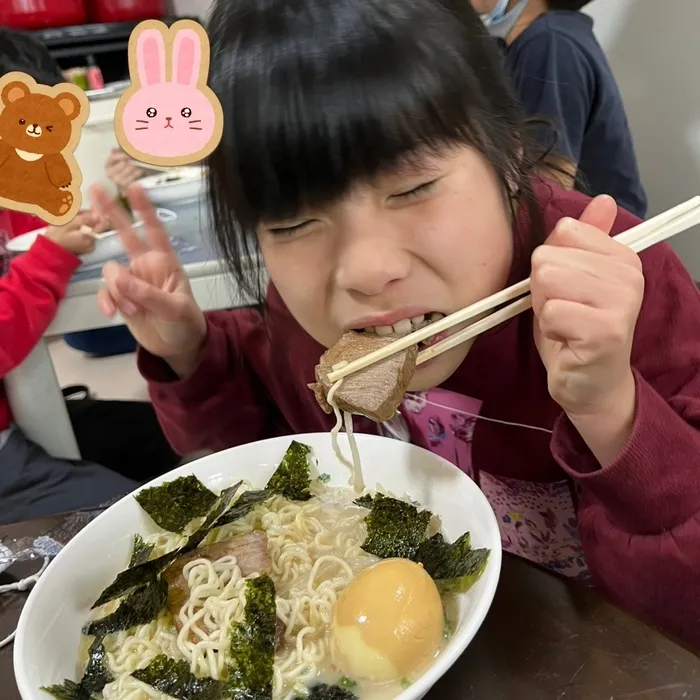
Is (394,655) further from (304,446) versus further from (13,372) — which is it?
(13,372)

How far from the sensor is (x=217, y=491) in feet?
2.95

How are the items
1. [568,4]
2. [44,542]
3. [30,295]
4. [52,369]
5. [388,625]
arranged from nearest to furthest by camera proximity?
[388,625] → [44,542] → [30,295] → [52,369] → [568,4]

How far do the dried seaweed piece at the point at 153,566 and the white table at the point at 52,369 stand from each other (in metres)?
0.74

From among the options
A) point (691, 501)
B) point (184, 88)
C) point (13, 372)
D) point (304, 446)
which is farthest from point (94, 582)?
point (13, 372)

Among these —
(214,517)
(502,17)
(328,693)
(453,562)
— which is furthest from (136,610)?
(502,17)

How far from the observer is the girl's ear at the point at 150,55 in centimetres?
67

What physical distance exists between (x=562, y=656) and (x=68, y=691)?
0.46 meters

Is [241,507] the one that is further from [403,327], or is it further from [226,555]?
[403,327]

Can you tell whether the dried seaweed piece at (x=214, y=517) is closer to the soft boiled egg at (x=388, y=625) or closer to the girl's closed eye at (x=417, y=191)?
the soft boiled egg at (x=388, y=625)

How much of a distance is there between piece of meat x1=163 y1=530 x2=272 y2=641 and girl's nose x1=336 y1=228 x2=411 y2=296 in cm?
33

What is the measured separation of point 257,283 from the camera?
109 centimetres

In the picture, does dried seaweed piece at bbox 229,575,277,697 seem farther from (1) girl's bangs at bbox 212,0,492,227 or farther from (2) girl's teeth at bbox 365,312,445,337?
(1) girl's bangs at bbox 212,0,492,227

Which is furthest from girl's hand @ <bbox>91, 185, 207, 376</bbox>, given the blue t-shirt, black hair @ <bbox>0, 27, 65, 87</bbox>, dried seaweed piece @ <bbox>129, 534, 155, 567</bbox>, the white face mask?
the white face mask

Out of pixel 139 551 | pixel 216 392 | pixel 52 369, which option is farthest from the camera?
pixel 52 369
